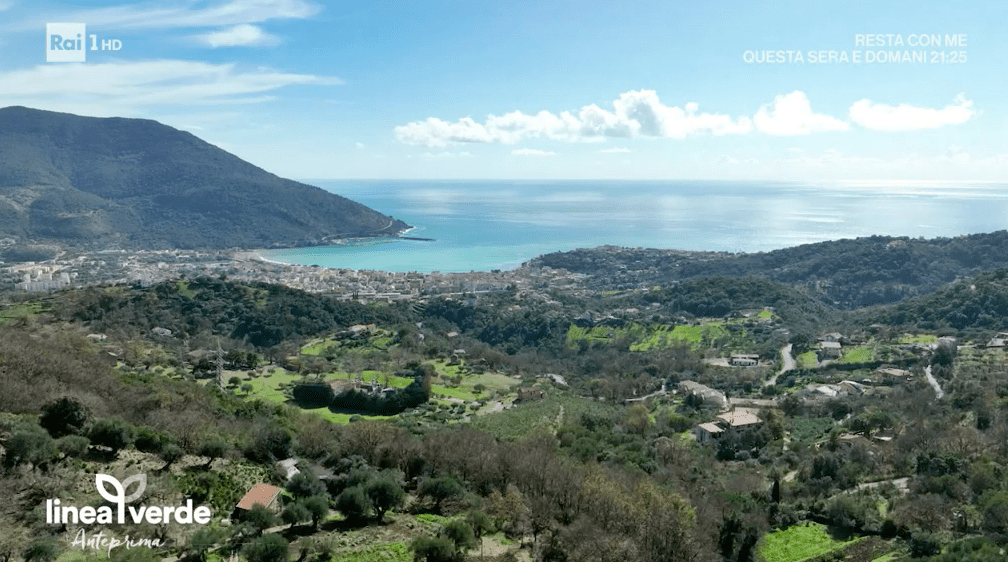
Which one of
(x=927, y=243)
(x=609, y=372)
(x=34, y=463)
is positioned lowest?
(x=609, y=372)

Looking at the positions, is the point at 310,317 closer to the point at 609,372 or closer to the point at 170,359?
the point at 170,359

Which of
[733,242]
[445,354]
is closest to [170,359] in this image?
[445,354]

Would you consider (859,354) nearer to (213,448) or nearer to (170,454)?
(213,448)

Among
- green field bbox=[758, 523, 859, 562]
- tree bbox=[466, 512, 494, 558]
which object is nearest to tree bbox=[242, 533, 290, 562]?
tree bbox=[466, 512, 494, 558]

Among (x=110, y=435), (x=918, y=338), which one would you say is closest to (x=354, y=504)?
(x=110, y=435)

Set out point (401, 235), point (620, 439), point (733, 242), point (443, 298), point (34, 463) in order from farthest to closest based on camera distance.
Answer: point (401, 235) < point (733, 242) < point (443, 298) < point (620, 439) < point (34, 463)

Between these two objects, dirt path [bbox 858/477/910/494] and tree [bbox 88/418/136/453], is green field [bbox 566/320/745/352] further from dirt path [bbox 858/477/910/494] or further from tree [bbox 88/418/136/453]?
tree [bbox 88/418/136/453]

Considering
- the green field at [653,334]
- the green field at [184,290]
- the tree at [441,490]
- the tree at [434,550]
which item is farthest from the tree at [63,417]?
the green field at [653,334]
